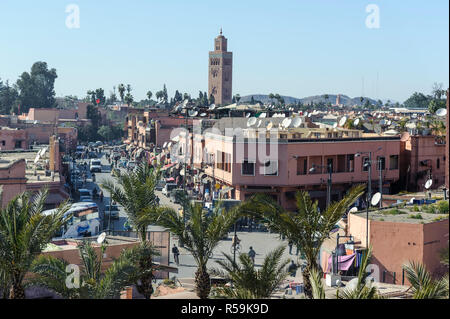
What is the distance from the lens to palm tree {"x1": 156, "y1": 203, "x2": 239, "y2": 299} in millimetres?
9773

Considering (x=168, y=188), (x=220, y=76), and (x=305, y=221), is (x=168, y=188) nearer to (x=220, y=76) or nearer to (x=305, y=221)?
(x=305, y=221)

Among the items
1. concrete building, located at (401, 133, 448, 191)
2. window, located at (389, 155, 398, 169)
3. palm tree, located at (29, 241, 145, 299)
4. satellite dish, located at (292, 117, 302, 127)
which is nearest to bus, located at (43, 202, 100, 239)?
palm tree, located at (29, 241, 145, 299)

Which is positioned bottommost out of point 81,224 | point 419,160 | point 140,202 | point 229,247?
point 229,247

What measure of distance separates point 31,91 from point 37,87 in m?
1.88

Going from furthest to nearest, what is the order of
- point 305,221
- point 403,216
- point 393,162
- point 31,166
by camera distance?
1. point 31,166
2. point 393,162
3. point 403,216
4. point 305,221

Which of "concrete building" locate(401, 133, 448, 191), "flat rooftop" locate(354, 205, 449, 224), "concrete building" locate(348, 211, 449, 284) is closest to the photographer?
"concrete building" locate(348, 211, 449, 284)

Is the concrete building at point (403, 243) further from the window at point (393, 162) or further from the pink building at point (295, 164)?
the window at point (393, 162)

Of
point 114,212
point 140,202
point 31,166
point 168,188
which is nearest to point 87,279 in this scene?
point 140,202

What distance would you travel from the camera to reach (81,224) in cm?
1944

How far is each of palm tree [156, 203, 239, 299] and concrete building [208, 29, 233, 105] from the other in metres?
90.6

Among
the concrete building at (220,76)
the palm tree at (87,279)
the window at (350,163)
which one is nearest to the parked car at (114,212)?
the window at (350,163)

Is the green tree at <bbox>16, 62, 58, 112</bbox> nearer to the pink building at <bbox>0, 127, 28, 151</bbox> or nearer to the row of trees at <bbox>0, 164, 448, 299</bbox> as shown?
the pink building at <bbox>0, 127, 28, 151</bbox>

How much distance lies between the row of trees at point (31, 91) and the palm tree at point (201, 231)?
246ft
